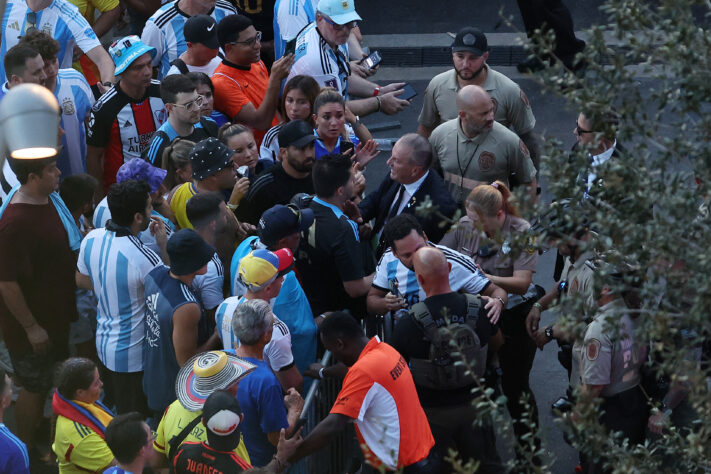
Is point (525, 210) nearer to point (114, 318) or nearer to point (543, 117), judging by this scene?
point (114, 318)

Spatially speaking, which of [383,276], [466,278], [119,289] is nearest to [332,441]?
[383,276]

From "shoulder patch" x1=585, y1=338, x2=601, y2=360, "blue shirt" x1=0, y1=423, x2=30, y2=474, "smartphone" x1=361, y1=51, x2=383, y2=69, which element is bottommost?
"shoulder patch" x1=585, y1=338, x2=601, y2=360

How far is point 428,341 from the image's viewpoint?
5023 mm

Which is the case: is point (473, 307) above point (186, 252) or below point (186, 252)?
below

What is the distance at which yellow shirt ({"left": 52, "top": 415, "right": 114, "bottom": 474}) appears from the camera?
4.57 meters

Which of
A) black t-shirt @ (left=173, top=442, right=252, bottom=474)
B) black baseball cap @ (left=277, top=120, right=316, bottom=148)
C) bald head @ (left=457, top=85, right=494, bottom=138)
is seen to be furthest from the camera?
bald head @ (left=457, top=85, right=494, bottom=138)

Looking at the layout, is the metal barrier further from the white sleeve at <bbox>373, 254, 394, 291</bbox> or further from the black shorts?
the black shorts

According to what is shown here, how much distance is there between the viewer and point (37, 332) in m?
5.64

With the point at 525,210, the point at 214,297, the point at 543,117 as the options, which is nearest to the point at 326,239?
the point at 214,297

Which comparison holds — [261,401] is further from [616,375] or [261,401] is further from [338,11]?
[338,11]

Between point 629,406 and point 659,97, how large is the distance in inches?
107

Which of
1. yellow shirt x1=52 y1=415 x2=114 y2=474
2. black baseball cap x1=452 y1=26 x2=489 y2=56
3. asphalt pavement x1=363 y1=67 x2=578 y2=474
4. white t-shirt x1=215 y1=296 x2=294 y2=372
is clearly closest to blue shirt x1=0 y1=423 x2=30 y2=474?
yellow shirt x1=52 y1=415 x2=114 y2=474

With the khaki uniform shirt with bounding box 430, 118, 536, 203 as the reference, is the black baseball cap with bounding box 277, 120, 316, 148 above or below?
above

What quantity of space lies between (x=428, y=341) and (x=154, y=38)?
4.41 meters
